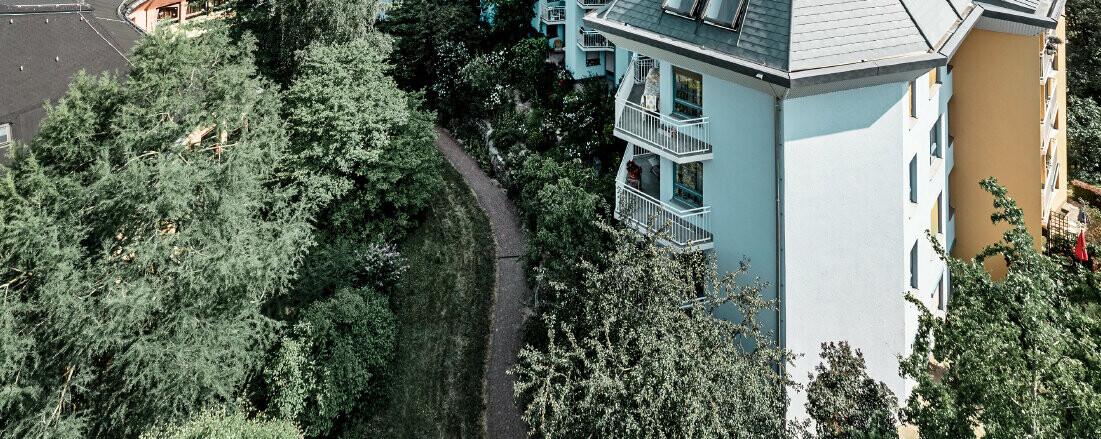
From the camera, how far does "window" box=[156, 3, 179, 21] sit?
44.2m

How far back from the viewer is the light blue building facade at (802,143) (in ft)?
62.0

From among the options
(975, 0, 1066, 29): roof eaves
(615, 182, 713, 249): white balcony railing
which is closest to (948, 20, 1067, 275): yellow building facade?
(975, 0, 1066, 29): roof eaves

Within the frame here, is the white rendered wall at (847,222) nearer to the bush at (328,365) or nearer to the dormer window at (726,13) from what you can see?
the dormer window at (726,13)

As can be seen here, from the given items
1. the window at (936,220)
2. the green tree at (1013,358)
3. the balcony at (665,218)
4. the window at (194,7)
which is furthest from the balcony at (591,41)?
the green tree at (1013,358)

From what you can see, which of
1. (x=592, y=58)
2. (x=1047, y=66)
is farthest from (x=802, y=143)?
(x=592, y=58)

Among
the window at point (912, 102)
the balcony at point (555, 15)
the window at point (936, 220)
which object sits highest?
the balcony at point (555, 15)

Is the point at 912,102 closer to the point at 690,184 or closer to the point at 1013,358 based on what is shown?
the point at 690,184

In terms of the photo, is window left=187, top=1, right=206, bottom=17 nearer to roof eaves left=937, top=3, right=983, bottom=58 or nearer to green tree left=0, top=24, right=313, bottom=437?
green tree left=0, top=24, right=313, bottom=437

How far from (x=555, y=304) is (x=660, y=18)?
7684 mm

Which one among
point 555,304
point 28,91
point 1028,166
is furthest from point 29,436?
point 1028,166

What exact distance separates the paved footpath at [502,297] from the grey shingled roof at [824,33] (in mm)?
12719

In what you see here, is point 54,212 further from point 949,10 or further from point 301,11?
point 949,10

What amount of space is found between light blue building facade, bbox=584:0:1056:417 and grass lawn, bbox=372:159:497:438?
28.7 ft

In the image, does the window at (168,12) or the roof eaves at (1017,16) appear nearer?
the roof eaves at (1017,16)
